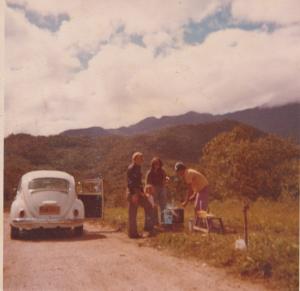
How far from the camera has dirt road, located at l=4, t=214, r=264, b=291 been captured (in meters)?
5.06

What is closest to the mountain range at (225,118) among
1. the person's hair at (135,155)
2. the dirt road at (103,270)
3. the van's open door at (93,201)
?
the person's hair at (135,155)

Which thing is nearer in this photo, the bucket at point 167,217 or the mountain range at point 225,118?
the mountain range at point 225,118

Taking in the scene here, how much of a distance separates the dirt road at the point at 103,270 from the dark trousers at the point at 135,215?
549 millimetres

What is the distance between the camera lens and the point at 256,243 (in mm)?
5742

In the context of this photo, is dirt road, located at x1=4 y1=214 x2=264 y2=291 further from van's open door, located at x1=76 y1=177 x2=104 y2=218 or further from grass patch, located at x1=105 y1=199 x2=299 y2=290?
van's open door, located at x1=76 y1=177 x2=104 y2=218

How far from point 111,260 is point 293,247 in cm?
229

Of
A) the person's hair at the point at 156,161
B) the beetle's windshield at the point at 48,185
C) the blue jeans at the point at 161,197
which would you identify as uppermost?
the person's hair at the point at 156,161

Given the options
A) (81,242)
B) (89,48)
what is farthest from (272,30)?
(81,242)

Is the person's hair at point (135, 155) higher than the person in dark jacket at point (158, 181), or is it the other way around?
the person's hair at point (135, 155)

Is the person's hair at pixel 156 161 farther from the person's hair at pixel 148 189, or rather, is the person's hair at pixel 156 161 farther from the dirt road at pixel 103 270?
the dirt road at pixel 103 270

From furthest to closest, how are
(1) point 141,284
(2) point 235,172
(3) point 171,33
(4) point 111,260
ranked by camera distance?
(2) point 235,172 < (3) point 171,33 < (4) point 111,260 < (1) point 141,284

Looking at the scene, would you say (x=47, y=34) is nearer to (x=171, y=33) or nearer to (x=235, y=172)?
(x=171, y=33)

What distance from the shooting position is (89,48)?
6.77 metres

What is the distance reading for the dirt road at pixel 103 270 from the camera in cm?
506
